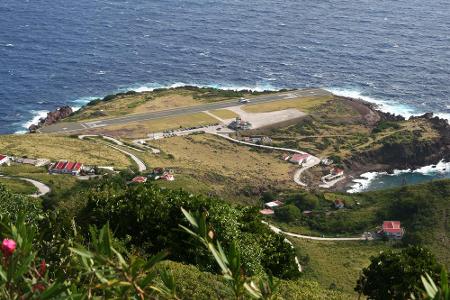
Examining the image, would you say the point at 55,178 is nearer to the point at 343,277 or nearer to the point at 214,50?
the point at 343,277

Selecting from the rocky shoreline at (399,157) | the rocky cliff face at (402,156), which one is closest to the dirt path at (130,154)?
the rocky shoreline at (399,157)

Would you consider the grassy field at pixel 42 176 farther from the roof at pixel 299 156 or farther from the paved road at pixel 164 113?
the roof at pixel 299 156

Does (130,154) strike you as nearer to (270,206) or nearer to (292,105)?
(270,206)

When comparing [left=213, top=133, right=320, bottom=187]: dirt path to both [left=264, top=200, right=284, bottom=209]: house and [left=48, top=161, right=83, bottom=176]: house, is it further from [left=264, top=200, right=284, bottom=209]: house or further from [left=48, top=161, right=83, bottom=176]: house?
[left=48, top=161, right=83, bottom=176]: house

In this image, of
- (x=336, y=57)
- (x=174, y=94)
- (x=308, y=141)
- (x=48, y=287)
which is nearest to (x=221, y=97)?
(x=174, y=94)

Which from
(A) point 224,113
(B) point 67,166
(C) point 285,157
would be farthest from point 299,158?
(B) point 67,166

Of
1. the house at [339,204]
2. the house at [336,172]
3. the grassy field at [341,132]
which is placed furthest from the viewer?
the grassy field at [341,132]

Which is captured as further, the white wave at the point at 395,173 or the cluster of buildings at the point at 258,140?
the cluster of buildings at the point at 258,140

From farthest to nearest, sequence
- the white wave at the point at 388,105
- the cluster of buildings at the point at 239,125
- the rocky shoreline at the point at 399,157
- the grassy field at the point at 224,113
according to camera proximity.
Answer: the white wave at the point at 388,105 → the grassy field at the point at 224,113 → the cluster of buildings at the point at 239,125 → the rocky shoreline at the point at 399,157
